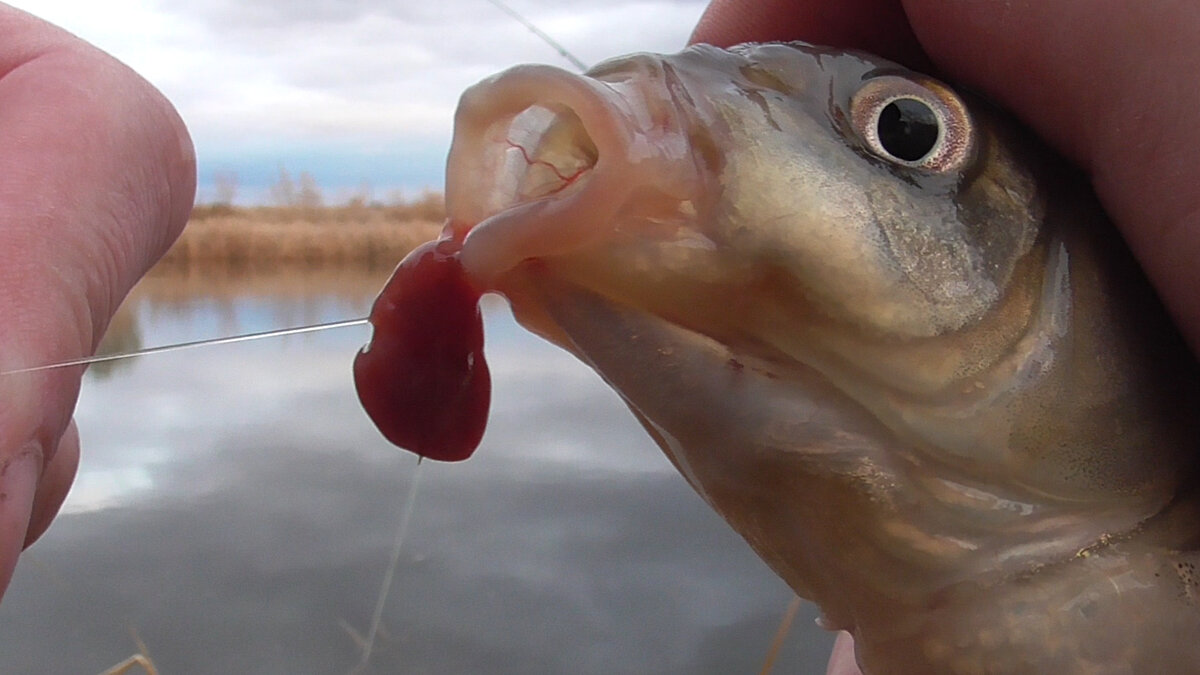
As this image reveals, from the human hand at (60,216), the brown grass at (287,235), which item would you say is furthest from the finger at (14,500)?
the brown grass at (287,235)

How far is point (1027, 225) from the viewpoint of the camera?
1.53 ft

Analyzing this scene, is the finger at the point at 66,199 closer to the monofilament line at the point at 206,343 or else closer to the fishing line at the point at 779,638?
the monofilament line at the point at 206,343

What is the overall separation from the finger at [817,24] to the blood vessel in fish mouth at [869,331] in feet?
0.82

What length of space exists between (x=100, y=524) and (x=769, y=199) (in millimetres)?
1220

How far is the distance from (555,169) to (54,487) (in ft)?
1.58

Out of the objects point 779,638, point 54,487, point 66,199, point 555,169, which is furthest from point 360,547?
point 555,169

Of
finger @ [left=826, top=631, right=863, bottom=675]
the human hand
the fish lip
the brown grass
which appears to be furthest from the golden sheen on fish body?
finger @ [left=826, top=631, right=863, bottom=675]

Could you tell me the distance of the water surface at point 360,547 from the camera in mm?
1172

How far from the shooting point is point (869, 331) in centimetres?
41

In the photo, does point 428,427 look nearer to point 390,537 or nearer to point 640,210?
point 640,210

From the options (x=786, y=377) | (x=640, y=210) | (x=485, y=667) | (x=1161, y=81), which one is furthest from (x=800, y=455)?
(x=485, y=667)

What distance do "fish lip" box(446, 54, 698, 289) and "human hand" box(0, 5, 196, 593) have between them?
0.23m

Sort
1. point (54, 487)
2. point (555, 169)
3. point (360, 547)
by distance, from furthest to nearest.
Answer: point (360, 547), point (54, 487), point (555, 169)

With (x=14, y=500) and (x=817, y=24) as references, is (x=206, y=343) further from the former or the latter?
(x=817, y=24)
